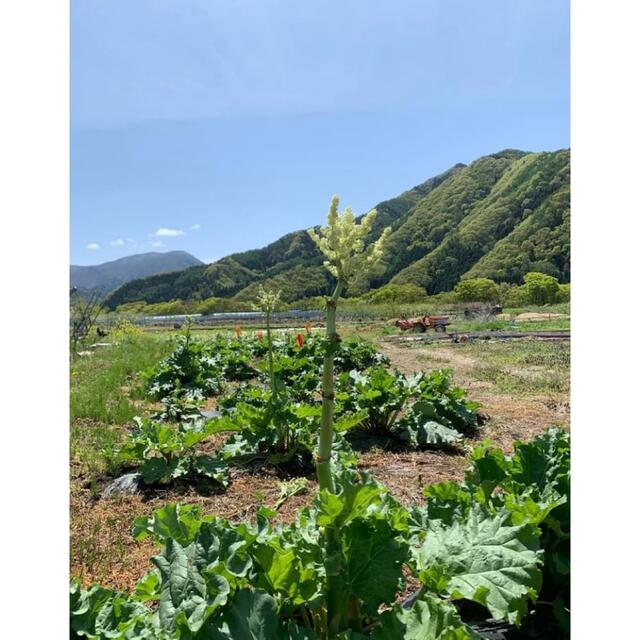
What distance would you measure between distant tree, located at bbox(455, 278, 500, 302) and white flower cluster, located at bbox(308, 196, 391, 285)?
57.9 metres

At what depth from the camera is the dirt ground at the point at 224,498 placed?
3.10m

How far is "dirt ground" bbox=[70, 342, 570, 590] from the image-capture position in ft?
10.2

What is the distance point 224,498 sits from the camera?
4.15 m

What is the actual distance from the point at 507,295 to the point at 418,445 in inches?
2212

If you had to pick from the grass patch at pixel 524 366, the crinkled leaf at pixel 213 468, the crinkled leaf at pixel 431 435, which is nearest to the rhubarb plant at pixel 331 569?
the crinkled leaf at pixel 213 468

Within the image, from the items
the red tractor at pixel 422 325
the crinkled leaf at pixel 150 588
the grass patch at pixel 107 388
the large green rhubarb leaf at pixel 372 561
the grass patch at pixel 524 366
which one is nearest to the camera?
the large green rhubarb leaf at pixel 372 561

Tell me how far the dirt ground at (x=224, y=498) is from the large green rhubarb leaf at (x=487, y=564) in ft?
6.46

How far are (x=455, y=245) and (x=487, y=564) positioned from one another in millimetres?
94200

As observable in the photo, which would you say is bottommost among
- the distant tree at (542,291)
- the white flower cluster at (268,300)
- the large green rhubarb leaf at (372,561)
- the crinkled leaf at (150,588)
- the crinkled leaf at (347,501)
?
the crinkled leaf at (150,588)

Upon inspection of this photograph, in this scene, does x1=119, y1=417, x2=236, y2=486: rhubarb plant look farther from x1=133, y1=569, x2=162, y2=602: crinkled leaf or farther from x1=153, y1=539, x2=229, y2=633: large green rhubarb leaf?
x1=153, y1=539, x2=229, y2=633: large green rhubarb leaf

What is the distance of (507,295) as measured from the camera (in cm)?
5788

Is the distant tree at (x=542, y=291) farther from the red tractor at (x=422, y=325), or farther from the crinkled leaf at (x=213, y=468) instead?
the crinkled leaf at (x=213, y=468)

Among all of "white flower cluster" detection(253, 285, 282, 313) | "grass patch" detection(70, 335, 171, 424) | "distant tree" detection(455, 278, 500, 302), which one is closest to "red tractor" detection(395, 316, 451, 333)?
"grass patch" detection(70, 335, 171, 424)
